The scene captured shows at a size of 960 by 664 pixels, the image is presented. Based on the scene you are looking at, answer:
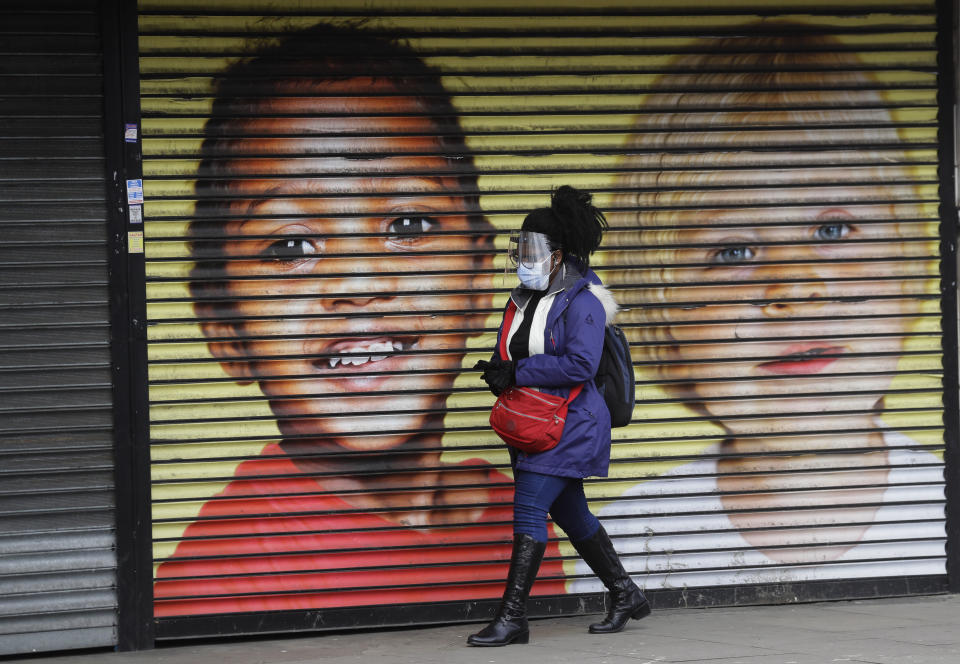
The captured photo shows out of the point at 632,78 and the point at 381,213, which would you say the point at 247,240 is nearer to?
the point at 381,213

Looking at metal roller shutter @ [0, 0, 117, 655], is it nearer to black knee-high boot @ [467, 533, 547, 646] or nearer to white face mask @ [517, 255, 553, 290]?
black knee-high boot @ [467, 533, 547, 646]

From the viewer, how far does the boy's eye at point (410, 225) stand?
684 centimetres

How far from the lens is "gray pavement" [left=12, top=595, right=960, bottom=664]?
5.71 meters

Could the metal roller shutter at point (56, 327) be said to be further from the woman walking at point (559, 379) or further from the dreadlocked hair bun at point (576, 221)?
the dreadlocked hair bun at point (576, 221)

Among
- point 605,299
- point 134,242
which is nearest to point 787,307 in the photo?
point 605,299

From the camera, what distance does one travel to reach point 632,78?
7.04 meters

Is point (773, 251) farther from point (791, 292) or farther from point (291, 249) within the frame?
point (291, 249)

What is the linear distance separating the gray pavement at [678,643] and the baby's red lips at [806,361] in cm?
130

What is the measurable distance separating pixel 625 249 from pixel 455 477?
154 cm

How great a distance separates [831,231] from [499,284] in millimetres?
1921

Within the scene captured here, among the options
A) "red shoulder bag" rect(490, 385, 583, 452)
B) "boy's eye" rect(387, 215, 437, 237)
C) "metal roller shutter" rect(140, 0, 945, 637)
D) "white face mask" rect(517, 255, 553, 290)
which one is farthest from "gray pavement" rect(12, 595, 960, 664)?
"boy's eye" rect(387, 215, 437, 237)

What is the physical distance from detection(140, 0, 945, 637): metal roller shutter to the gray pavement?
185mm

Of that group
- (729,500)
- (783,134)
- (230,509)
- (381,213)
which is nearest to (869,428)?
(729,500)

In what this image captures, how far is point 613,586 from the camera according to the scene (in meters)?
6.35
